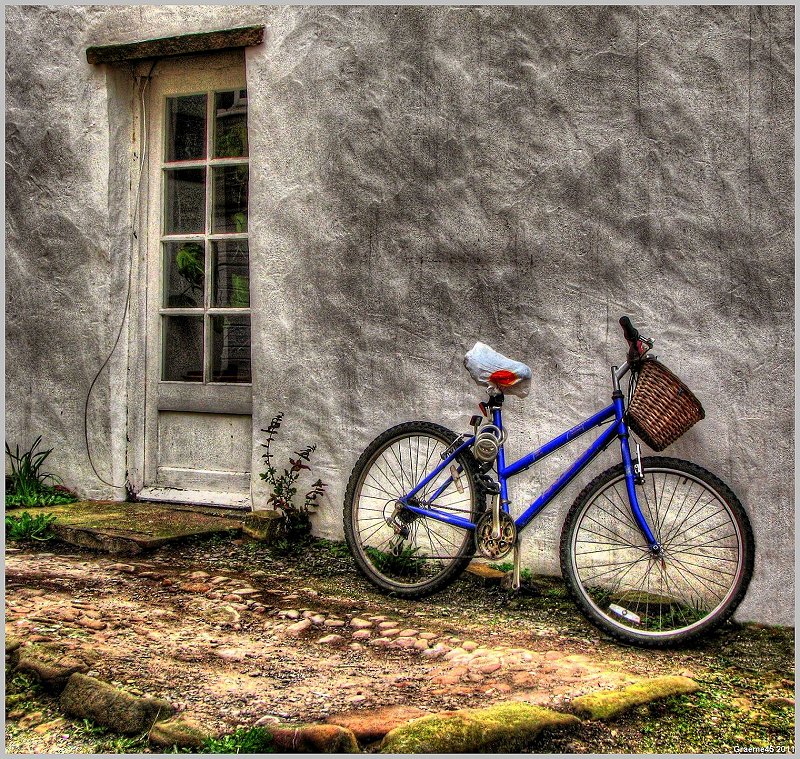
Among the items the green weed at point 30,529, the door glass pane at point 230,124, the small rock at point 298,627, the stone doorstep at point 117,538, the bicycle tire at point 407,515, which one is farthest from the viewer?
the door glass pane at point 230,124

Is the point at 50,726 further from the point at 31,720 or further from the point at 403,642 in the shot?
the point at 403,642

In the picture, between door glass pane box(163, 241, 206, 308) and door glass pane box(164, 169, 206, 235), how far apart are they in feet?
0.38

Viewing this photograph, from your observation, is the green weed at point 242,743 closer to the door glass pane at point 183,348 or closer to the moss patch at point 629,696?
the moss patch at point 629,696

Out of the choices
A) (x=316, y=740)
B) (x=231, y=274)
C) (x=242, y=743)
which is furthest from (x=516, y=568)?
(x=231, y=274)

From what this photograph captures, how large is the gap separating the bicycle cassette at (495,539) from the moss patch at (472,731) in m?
1.08

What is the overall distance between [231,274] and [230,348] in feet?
1.66

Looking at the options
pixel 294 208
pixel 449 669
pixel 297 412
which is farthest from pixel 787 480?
pixel 294 208

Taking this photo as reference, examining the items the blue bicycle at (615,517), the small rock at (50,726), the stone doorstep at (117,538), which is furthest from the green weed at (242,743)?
the stone doorstep at (117,538)

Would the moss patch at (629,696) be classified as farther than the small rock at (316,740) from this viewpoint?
Yes

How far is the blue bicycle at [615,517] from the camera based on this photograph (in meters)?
3.66

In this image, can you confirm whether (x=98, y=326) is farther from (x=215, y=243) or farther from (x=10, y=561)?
(x=10, y=561)

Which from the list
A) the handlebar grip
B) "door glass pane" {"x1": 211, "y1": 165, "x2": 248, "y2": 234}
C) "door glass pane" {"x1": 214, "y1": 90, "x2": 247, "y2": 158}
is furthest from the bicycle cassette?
"door glass pane" {"x1": 214, "y1": 90, "x2": 247, "y2": 158}

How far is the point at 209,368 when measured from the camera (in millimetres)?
5645

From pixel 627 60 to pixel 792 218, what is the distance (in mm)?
1158
